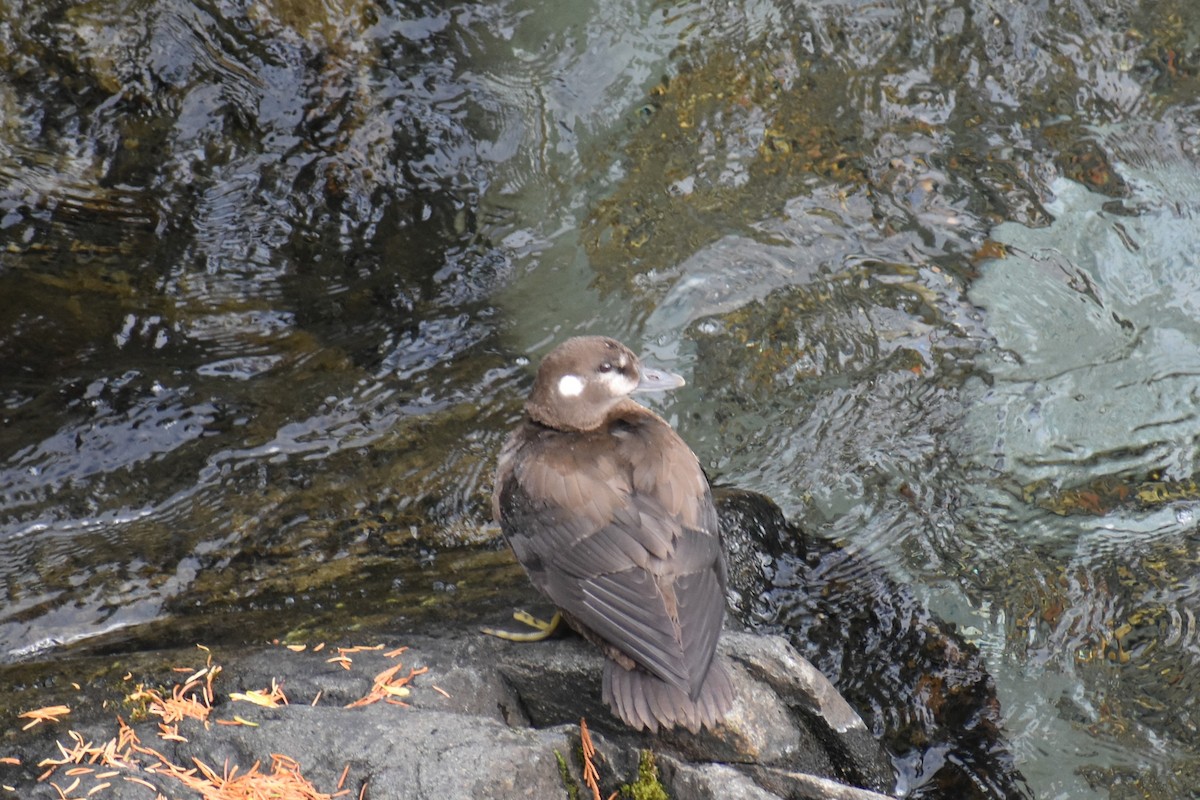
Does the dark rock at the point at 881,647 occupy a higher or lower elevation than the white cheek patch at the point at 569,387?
lower

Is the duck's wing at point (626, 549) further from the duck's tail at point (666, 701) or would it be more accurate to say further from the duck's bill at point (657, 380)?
the duck's bill at point (657, 380)

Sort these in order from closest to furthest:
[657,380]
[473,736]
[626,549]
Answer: [473,736]
[626,549]
[657,380]

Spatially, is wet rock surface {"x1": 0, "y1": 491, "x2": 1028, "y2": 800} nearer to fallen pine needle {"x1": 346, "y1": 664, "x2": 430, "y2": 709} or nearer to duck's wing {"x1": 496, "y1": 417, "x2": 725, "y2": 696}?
fallen pine needle {"x1": 346, "y1": 664, "x2": 430, "y2": 709}

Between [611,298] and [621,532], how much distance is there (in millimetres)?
2619

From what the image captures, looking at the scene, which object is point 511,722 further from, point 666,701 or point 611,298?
point 611,298

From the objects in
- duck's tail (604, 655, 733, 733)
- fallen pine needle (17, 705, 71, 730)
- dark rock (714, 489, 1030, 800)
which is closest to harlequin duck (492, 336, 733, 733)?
duck's tail (604, 655, 733, 733)

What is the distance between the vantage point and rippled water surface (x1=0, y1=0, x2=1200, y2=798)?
5.00m

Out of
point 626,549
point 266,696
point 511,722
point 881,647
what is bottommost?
point 881,647

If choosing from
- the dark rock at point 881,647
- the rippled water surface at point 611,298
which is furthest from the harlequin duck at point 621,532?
the dark rock at point 881,647

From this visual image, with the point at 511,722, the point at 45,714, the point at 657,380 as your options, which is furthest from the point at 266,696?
the point at 657,380

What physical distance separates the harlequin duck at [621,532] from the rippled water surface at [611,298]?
660 mm

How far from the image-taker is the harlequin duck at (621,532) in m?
3.74

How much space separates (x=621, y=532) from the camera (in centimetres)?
420

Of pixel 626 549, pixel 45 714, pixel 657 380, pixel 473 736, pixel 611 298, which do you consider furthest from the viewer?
pixel 611 298
